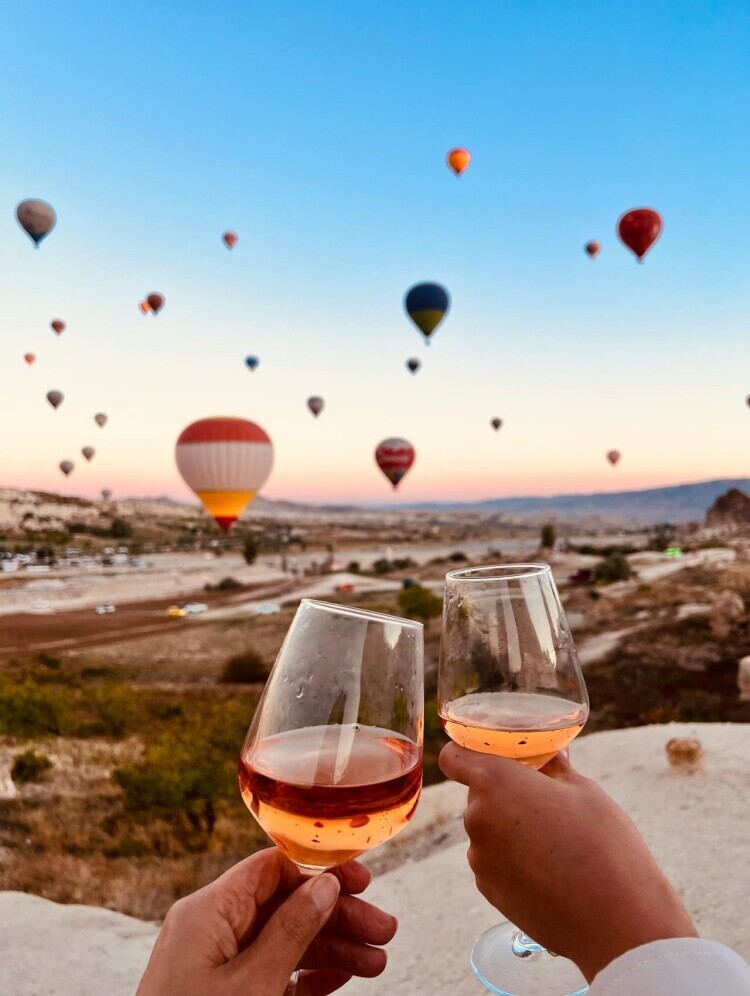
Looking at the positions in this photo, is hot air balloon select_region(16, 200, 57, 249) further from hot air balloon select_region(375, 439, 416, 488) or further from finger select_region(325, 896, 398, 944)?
finger select_region(325, 896, 398, 944)

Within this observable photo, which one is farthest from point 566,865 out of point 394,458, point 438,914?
point 394,458

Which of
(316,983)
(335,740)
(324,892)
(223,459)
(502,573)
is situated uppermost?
(223,459)

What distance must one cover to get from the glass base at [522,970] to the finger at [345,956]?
0.62 m

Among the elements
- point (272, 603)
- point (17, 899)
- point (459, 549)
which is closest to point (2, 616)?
point (272, 603)

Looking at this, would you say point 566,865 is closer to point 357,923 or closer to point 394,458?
point 357,923

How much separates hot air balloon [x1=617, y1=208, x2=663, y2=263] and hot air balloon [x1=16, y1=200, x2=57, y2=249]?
2142 centimetres

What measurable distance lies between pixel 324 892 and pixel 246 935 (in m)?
0.17

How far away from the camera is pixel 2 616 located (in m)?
43.1

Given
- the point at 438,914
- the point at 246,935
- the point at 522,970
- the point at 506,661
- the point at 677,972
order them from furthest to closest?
the point at 438,914 < the point at 522,970 < the point at 506,661 < the point at 246,935 < the point at 677,972

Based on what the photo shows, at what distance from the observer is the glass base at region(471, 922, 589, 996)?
188 cm

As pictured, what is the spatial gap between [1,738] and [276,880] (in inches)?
639

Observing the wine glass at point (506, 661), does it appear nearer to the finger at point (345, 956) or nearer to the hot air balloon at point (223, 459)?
the finger at point (345, 956)

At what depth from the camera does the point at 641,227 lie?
79.2 ft

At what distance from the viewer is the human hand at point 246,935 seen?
1.08m
